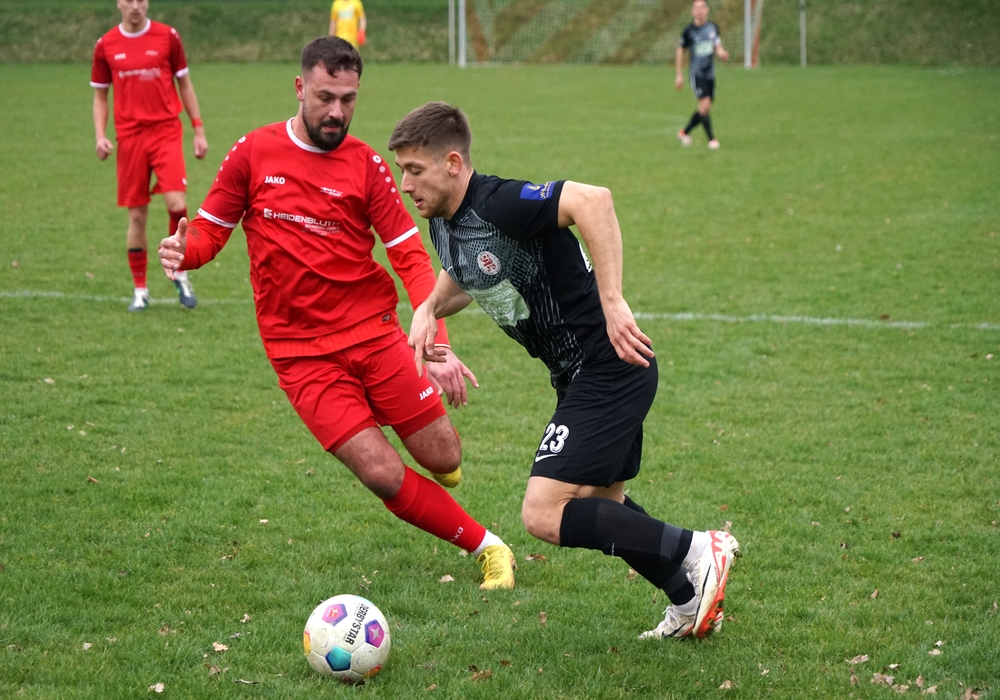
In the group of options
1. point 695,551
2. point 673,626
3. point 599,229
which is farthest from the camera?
point 673,626

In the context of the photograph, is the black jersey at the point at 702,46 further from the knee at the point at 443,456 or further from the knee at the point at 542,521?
the knee at the point at 542,521

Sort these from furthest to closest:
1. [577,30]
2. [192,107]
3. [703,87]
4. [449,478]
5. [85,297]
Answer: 1. [577,30]
2. [703,87]
3. [85,297]
4. [192,107]
5. [449,478]

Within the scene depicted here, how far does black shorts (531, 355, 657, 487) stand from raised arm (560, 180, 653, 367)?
0.28 m

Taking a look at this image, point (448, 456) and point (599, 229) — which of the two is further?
point (448, 456)

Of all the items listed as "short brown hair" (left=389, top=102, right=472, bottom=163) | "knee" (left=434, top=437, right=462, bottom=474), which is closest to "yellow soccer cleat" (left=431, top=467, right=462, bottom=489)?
"knee" (left=434, top=437, right=462, bottom=474)

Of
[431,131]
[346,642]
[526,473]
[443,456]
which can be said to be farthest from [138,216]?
[346,642]

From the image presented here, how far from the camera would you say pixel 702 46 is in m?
18.2

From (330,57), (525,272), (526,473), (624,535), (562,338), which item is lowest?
(526,473)

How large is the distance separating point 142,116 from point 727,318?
212 inches

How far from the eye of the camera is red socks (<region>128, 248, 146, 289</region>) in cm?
897

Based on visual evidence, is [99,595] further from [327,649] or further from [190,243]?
[190,243]

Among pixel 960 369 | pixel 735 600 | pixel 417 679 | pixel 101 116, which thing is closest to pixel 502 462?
pixel 735 600

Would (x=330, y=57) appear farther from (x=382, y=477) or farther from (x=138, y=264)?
(x=138, y=264)

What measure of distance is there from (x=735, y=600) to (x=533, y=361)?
3.85 meters
